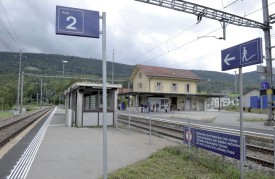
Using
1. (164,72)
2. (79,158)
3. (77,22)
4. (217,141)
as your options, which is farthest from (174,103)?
(77,22)

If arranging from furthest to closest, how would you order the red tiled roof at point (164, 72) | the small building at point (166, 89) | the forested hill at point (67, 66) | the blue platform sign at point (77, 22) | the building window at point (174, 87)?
the forested hill at point (67, 66) → the building window at point (174, 87) → the red tiled roof at point (164, 72) → the small building at point (166, 89) → the blue platform sign at point (77, 22)

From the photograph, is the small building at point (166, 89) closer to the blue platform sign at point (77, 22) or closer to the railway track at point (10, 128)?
the railway track at point (10, 128)

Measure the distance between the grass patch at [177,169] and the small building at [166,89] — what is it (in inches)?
1138

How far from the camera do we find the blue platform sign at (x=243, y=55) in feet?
14.5

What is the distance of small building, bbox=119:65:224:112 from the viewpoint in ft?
122

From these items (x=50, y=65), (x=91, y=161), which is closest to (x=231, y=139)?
(x=91, y=161)

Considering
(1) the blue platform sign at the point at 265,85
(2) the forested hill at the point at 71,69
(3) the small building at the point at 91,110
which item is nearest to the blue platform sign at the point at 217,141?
(3) the small building at the point at 91,110

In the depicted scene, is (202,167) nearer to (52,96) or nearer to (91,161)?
(91,161)

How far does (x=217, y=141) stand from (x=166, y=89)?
116 feet

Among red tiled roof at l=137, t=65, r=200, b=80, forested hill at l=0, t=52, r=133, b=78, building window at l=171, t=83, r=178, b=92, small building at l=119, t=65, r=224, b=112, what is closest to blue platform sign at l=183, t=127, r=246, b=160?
small building at l=119, t=65, r=224, b=112

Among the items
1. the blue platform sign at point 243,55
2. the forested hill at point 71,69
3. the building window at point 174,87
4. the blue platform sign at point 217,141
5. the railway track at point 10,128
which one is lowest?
the railway track at point 10,128

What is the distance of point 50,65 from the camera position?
84875 millimetres

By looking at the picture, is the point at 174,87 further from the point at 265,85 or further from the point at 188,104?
the point at 265,85

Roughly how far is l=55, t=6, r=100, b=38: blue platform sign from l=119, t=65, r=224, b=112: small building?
31.6 metres
